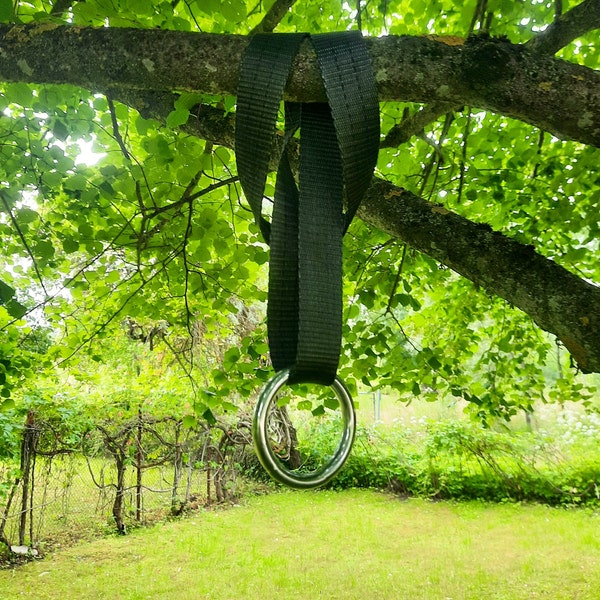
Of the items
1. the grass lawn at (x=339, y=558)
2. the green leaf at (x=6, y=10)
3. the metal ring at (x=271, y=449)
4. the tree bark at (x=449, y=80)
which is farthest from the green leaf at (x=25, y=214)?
the grass lawn at (x=339, y=558)

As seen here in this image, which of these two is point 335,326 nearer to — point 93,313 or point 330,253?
point 330,253

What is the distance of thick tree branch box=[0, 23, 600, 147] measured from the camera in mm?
886

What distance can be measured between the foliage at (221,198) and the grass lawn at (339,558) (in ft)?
10.3

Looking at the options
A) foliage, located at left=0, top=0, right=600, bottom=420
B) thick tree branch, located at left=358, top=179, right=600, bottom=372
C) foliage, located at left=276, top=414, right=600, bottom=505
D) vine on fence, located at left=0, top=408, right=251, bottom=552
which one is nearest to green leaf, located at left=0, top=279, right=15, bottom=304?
foliage, located at left=0, top=0, right=600, bottom=420

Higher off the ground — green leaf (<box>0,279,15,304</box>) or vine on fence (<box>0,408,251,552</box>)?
green leaf (<box>0,279,15,304</box>)

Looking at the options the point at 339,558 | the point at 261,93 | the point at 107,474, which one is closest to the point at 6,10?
the point at 261,93

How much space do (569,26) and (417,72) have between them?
3.41 feet

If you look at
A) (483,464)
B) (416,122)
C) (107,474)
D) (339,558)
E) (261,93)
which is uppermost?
(416,122)

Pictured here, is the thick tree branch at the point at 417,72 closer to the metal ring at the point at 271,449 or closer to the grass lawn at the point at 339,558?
the metal ring at the point at 271,449

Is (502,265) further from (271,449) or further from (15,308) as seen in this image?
(15,308)

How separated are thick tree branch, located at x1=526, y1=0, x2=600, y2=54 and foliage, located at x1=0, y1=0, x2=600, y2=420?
73cm

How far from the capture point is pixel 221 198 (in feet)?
10.7

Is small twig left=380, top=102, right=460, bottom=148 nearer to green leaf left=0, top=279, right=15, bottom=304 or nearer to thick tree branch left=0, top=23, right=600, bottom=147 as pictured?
thick tree branch left=0, top=23, right=600, bottom=147

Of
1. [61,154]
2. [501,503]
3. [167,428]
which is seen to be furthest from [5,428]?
[501,503]
